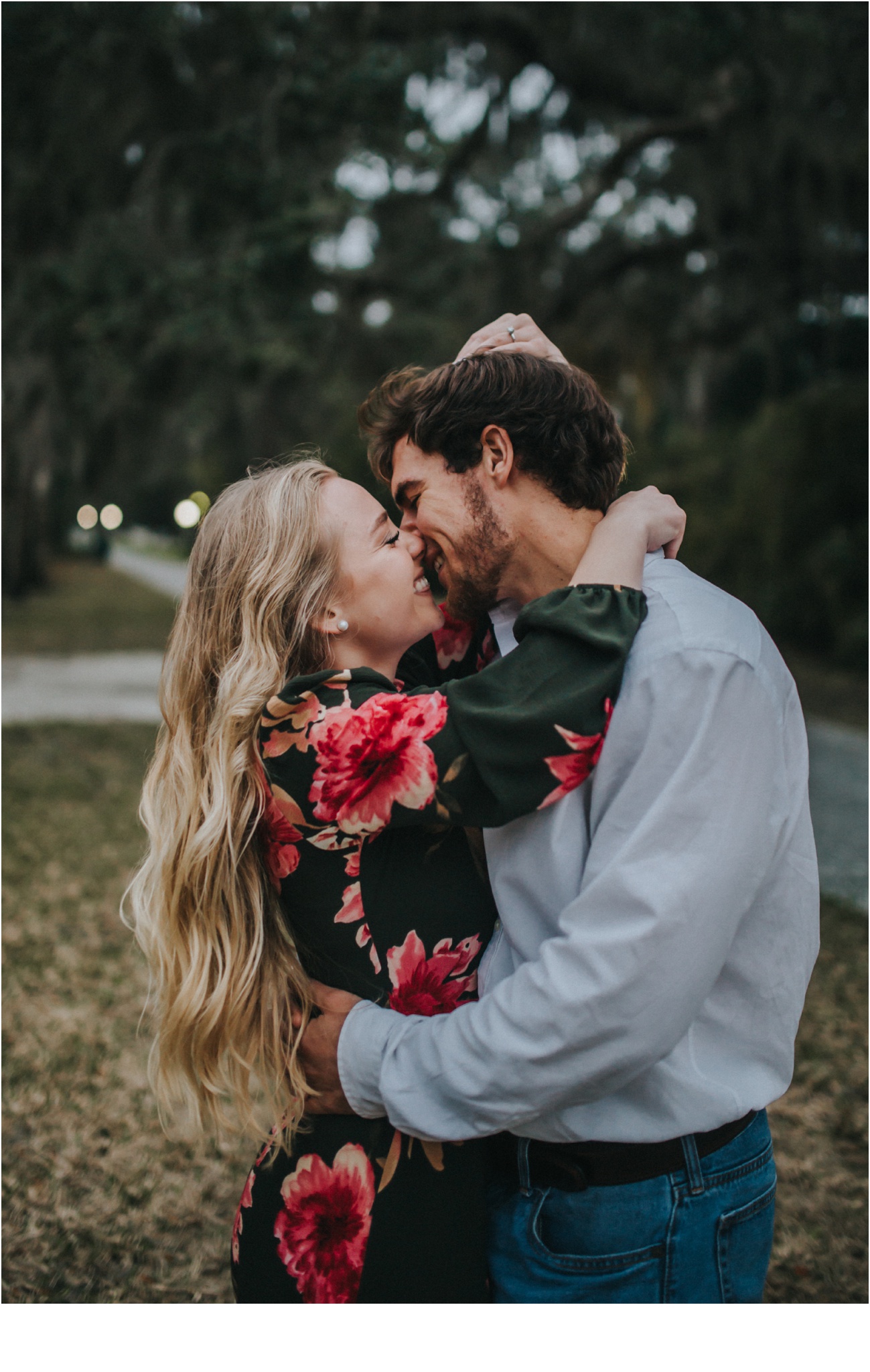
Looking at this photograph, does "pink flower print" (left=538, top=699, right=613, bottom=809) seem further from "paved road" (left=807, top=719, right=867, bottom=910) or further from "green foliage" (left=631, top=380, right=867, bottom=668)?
"green foliage" (left=631, top=380, right=867, bottom=668)

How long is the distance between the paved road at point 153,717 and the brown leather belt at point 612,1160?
3.58 ft

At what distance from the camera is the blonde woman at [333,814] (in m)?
1.38

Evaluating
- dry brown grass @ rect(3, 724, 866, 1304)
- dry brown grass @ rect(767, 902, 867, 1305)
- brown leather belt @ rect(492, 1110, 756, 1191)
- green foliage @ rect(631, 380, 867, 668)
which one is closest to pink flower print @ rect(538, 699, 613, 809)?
brown leather belt @ rect(492, 1110, 756, 1191)

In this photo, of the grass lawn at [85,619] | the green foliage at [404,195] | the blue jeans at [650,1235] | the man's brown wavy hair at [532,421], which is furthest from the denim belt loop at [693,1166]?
the grass lawn at [85,619]

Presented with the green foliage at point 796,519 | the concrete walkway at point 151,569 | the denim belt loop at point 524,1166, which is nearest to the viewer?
the denim belt loop at point 524,1166

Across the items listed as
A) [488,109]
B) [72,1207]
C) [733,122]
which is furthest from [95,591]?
[72,1207]

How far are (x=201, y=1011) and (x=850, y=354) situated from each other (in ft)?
41.2

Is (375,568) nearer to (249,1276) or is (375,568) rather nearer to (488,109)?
(249,1276)

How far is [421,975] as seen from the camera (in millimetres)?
1562

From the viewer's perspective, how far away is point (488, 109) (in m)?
10.4

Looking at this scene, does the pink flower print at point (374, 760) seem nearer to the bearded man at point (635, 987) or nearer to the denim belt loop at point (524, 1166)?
the bearded man at point (635, 987)

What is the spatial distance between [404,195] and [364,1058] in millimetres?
10941

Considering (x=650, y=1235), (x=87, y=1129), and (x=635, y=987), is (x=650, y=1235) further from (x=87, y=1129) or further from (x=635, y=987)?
(x=87, y=1129)

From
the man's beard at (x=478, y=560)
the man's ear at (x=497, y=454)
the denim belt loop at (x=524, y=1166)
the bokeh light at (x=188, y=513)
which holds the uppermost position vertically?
the man's ear at (x=497, y=454)
